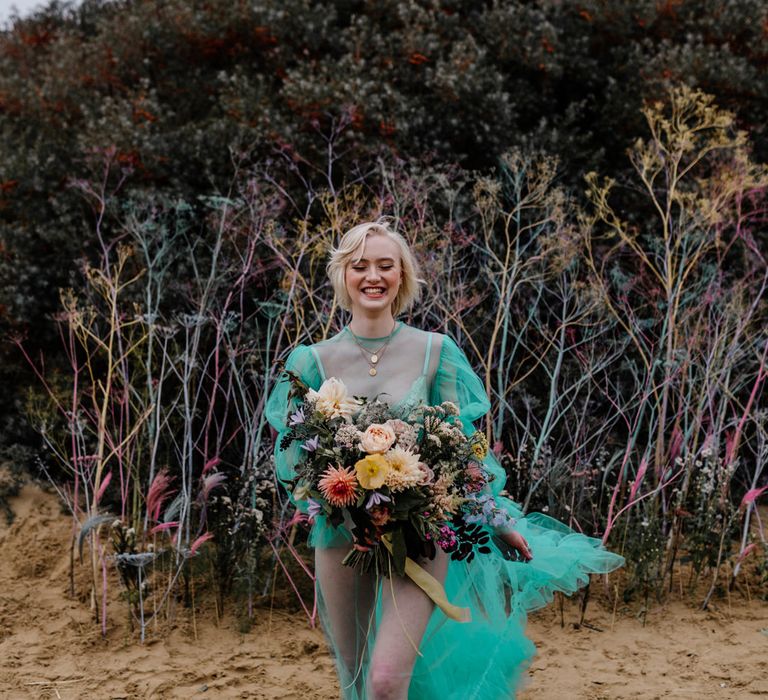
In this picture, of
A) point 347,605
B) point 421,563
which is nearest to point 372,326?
point 421,563

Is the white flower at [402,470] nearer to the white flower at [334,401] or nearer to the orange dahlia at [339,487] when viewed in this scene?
the orange dahlia at [339,487]

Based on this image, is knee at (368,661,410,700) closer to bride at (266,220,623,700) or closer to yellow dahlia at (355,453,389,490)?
bride at (266,220,623,700)

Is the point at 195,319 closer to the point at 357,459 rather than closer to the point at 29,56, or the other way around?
the point at 357,459

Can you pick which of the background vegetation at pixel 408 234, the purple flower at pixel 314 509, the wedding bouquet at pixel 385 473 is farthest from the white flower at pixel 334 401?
the background vegetation at pixel 408 234

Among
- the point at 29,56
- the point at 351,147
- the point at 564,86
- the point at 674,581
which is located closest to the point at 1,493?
the point at 351,147

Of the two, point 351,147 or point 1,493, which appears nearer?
point 1,493

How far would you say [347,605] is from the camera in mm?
2633

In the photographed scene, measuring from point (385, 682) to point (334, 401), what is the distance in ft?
2.75

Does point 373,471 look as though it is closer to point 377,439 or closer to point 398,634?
point 377,439

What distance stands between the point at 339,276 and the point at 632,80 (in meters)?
5.25

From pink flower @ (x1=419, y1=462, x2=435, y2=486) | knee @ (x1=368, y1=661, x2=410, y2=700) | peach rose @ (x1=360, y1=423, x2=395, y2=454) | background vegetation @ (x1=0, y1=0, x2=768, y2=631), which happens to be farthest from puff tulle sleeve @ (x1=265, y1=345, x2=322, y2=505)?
background vegetation @ (x1=0, y1=0, x2=768, y2=631)

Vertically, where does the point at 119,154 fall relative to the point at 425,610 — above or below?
above

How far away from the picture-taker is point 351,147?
6.04 meters

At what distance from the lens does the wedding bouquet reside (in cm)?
232
